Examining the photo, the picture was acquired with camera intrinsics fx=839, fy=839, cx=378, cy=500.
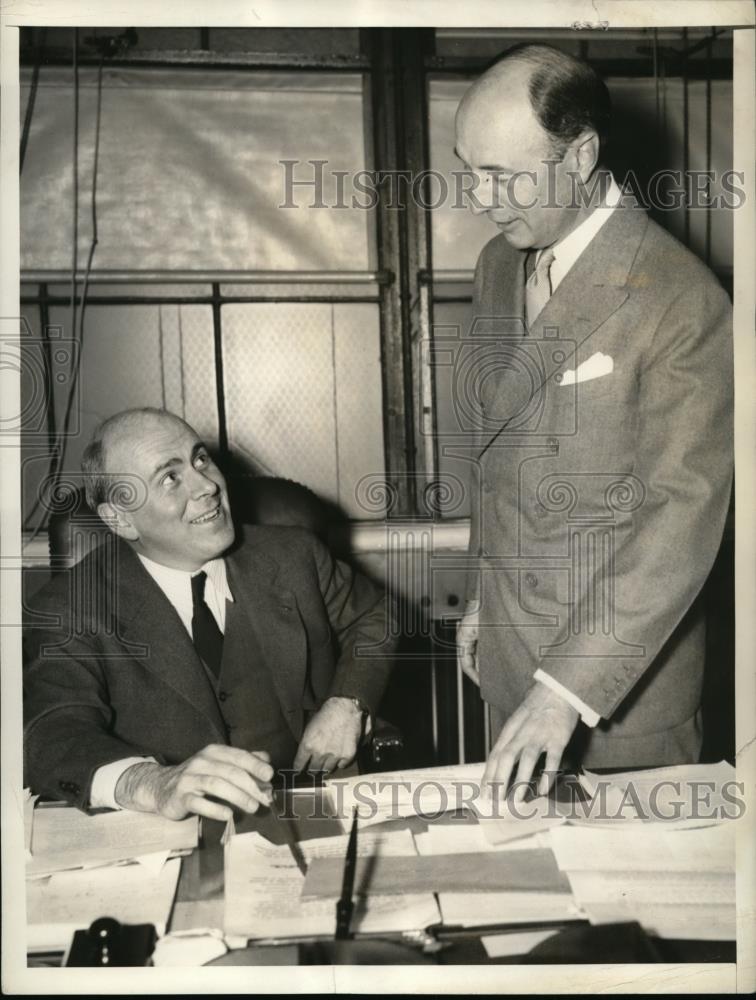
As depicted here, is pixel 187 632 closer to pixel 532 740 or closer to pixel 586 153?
pixel 532 740

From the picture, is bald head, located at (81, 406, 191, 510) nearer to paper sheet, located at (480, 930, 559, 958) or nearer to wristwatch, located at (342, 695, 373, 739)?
wristwatch, located at (342, 695, 373, 739)

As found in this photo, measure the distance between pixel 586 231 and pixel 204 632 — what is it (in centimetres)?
106

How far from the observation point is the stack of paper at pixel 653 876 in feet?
3.57

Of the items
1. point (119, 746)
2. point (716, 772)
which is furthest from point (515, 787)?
point (119, 746)

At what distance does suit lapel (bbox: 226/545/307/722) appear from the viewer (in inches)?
68.5

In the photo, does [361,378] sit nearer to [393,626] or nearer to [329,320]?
[329,320]

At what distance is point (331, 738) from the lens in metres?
1.66

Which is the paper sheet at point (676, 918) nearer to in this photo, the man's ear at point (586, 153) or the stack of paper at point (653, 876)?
the stack of paper at point (653, 876)

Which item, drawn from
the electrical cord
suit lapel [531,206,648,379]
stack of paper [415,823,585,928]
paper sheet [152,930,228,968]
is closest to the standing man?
suit lapel [531,206,648,379]

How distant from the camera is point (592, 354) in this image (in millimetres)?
1463

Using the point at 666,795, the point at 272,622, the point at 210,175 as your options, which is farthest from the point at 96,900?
the point at 210,175

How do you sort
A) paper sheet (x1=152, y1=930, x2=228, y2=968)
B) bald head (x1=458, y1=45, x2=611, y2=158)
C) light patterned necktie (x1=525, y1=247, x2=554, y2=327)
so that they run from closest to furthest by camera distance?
paper sheet (x1=152, y1=930, x2=228, y2=968), bald head (x1=458, y1=45, x2=611, y2=158), light patterned necktie (x1=525, y1=247, x2=554, y2=327)

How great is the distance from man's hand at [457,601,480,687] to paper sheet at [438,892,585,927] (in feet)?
2.16

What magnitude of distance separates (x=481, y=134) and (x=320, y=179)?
1.96 feet
